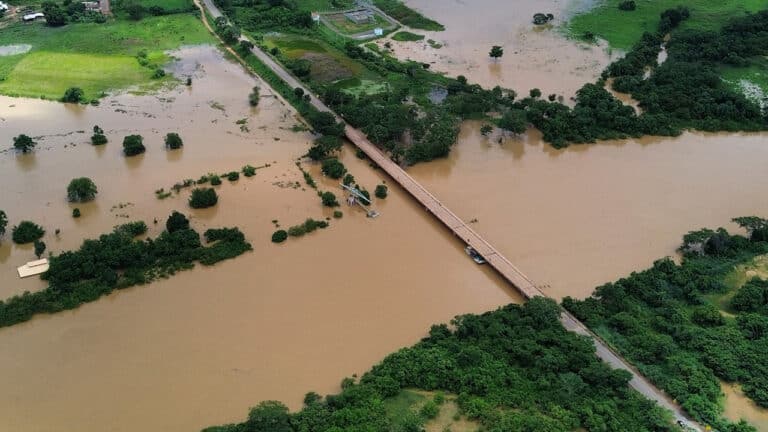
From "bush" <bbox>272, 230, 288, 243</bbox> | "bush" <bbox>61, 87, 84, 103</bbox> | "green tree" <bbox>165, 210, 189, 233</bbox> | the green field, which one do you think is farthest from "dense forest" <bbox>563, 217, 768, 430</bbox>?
the green field

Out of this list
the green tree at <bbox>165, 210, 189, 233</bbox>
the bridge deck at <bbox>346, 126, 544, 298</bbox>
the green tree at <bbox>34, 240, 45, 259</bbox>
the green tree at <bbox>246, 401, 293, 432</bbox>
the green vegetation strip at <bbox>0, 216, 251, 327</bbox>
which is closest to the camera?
the green tree at <bbox>246, 401, 293, 432</bbox>

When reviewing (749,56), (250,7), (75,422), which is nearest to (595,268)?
(75,422)

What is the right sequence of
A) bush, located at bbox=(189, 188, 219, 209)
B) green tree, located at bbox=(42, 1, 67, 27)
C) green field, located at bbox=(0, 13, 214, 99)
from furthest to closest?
1. green tree, located at bbox=(42, 1, 67, 27)
2. green field, located at bbox=(0, 13, 214, 99)
3. bush, located at bbox=(189, 188, 219, 209)

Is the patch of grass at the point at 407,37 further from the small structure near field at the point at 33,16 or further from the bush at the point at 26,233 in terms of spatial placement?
the bush at the point at 26,233

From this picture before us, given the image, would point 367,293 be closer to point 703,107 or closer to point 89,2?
point 703,107

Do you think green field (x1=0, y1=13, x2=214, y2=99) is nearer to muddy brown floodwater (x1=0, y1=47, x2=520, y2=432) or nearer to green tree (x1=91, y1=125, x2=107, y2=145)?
muddy brown floodwater (x1=0, y1=47, x2=520, y2=432)

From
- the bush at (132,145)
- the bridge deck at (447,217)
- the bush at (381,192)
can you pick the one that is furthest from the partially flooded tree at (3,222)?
the bridge deck at (447,217)
